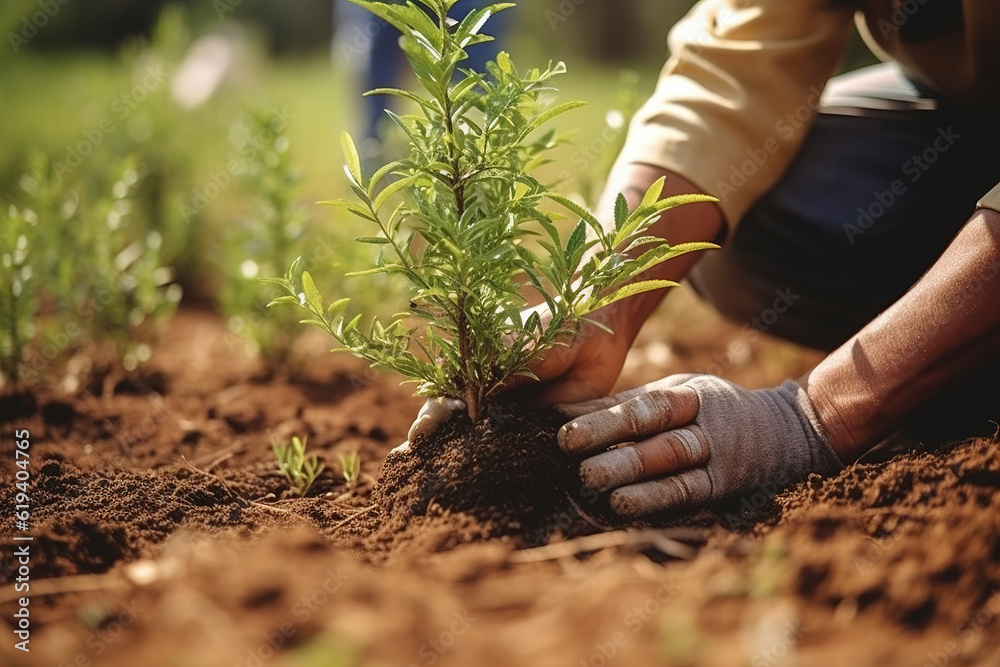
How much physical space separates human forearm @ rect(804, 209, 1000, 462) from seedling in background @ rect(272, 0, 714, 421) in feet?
1.75

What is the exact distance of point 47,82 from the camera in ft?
23.5

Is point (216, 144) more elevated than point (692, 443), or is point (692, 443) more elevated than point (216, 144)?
point (216, 144)

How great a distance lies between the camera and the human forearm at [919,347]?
1.63 m

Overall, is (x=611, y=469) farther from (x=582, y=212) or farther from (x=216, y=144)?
(x=216, y=144)

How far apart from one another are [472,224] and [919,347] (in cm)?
97

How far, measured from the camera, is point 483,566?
1331mm

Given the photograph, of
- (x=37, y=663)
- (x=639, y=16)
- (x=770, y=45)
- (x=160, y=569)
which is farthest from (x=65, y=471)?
(x=639, y=16)

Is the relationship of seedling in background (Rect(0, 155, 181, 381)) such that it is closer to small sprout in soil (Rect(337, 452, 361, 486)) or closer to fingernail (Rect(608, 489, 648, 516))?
small sprout in soil (Rect(337, 452, 361, 486))

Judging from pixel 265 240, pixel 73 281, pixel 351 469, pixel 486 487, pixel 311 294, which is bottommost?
pixel 351 469

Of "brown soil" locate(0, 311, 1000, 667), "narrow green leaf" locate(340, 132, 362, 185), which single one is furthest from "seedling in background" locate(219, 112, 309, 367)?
"narrow green leaf" locate(340, 132, 362, 185)

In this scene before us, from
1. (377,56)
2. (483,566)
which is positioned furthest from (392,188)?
(377,56)

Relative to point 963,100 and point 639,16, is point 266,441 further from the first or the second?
point 639,16

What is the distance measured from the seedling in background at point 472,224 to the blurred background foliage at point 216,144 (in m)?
0.44

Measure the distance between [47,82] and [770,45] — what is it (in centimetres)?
698
